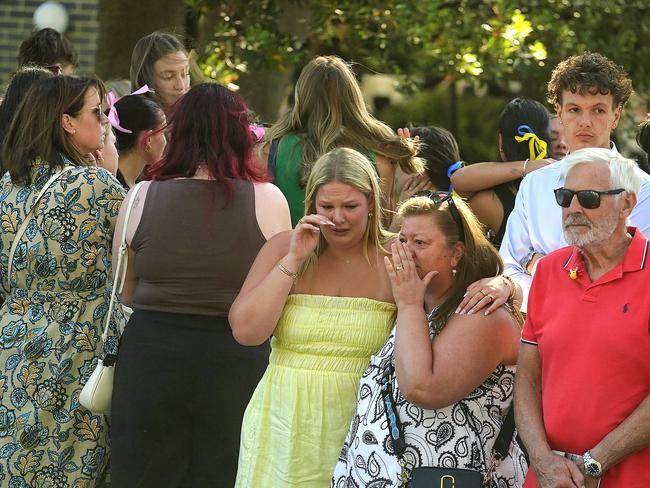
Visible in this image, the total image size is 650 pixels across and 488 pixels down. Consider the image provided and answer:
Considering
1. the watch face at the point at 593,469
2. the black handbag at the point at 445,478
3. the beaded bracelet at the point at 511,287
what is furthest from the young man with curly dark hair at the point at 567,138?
the watch face at the point at 593,469

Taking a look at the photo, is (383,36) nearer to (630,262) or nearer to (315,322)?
(315,322)

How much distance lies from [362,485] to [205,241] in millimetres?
1188

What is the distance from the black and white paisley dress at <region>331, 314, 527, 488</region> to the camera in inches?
159

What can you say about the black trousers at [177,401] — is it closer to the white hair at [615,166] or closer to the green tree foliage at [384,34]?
the white hair at [615,166]

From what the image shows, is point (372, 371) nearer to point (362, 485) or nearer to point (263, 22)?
point (362, 485)

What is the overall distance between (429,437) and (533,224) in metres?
1.25

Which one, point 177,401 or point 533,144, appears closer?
point 177,401

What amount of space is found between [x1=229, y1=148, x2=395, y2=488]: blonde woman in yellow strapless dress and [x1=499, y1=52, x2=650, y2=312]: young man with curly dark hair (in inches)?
27.0

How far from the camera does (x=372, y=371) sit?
4.28 metres

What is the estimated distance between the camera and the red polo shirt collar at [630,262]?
3850 mm

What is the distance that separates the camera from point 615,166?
13.0 ft

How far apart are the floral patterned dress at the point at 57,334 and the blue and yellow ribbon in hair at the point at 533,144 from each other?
1.93 m

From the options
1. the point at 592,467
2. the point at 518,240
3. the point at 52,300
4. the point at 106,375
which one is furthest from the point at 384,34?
the point at 592,467

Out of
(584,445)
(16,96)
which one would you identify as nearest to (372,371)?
(584,445)
